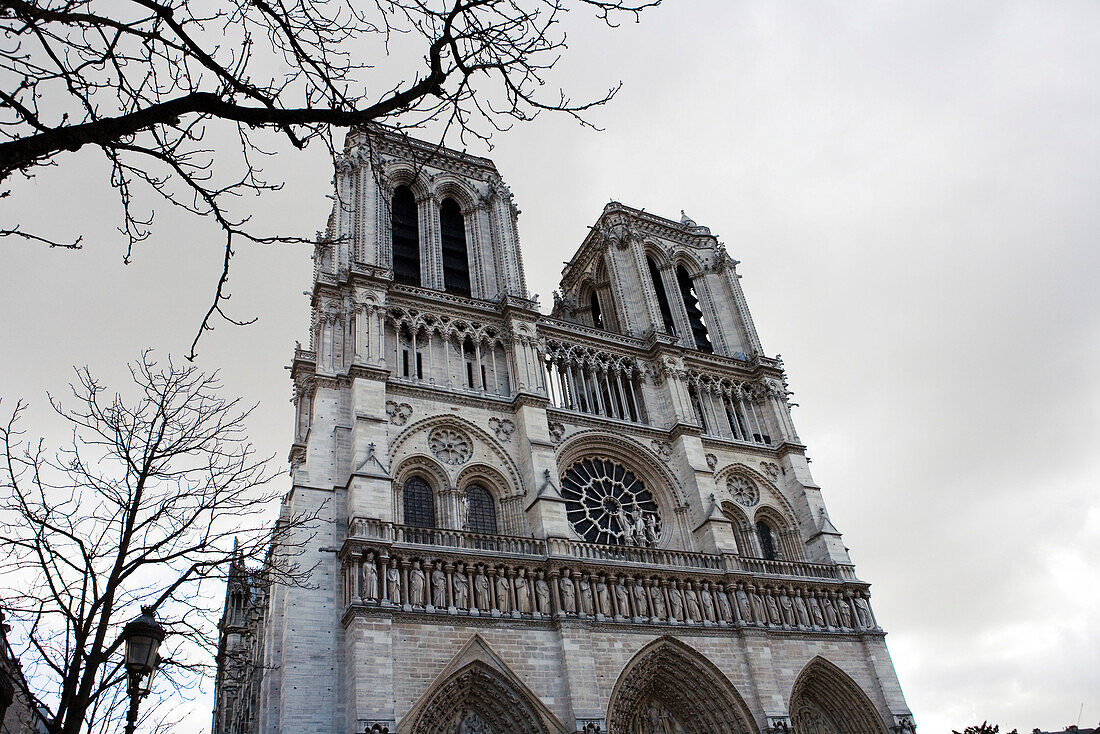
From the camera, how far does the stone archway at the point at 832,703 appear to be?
21.7 metres

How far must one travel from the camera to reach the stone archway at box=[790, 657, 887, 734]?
21.7 m

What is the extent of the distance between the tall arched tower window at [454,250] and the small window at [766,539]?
12.4 metres

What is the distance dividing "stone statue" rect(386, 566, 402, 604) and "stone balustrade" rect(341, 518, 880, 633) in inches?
0.9

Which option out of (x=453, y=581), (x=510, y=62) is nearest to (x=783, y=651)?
(x=453, y=581)

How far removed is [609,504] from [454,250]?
1054 cm

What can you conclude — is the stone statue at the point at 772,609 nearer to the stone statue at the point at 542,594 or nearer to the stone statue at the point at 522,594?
the stone statue at the point at 542,594

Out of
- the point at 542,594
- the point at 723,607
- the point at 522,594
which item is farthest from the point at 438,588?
the point at 723,607

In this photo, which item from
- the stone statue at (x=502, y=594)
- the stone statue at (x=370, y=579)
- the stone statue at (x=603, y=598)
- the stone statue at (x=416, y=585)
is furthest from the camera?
the stone statue at (x=603, y=598)

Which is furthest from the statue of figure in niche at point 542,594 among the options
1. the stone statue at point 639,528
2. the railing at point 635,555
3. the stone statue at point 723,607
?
the stone statue at point 723,607

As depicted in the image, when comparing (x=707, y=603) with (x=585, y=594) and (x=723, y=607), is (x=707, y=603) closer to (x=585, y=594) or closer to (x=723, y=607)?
(x=723, y=607)

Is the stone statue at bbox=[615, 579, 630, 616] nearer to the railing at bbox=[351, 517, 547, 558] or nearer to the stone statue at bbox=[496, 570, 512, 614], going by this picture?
the railing at bbox=[351, 517, 547, 558]

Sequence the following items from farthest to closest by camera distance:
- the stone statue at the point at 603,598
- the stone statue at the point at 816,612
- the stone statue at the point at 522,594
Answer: the stone statue at the point at 816,612
the stone statue at the point at 603,598
the stone statue at the point at 522,594

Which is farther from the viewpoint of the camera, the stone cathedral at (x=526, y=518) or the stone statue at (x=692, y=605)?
the stone statue at (x=692, y=605)

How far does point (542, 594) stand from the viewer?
747 inches
